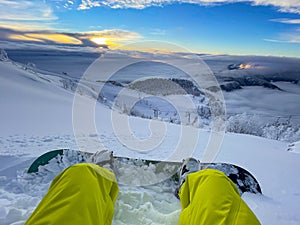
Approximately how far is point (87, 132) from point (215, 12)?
2.45m

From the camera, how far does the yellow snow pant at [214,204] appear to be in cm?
90

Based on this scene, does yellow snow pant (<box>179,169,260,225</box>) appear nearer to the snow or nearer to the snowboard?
the snow

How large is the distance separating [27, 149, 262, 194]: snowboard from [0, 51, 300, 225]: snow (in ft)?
0.08

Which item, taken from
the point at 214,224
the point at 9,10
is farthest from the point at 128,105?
the point at 214,224

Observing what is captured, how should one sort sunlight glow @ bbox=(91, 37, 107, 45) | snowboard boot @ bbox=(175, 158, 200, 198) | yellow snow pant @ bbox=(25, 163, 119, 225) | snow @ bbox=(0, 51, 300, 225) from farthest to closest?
sunlight glow @ bbox=(91, 37, 107, 45) → snowboard boot @ bbox=(175, 158, 200, 198) → snow @ bbox=(0, 51, 300, 225) → yellow snow pant @ bbox=(25, 163, 119, 225)

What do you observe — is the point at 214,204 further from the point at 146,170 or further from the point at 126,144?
the point at 126,144

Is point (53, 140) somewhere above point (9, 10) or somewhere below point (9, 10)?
below

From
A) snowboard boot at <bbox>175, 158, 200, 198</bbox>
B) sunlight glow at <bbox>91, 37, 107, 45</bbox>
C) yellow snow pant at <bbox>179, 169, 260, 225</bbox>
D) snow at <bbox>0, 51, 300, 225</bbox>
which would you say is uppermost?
sunlight glow at <bbox>91, 37, 107, 45</bbox>

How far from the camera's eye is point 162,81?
3.50 meters

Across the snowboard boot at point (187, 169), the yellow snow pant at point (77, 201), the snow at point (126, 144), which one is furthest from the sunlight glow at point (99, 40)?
the yellow snow pant at point (77, 201)

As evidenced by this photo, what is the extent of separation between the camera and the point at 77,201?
0.93 metres

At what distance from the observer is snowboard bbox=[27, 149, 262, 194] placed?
76.8 inches

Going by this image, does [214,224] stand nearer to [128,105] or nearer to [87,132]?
[87,132]

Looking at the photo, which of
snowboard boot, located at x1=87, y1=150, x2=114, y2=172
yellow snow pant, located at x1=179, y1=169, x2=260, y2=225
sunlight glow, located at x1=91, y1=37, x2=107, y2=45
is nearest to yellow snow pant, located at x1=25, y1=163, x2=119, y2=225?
yellow snow pant, located at x1=179, y1=169, x2=260, y2=225
